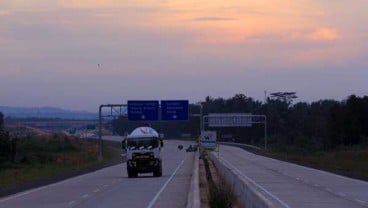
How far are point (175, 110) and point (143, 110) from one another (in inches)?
123

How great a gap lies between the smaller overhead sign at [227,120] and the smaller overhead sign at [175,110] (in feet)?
106

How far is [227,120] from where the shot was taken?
388 feet

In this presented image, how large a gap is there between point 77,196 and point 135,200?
3915 mm

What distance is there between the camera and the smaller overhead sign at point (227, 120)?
117 m

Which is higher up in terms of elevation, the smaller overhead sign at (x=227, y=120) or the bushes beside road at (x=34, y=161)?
the smaller overhead sign at (x=227, y=120)

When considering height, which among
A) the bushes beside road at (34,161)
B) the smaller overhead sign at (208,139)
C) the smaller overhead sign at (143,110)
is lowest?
the bushes beside road at (34,161)

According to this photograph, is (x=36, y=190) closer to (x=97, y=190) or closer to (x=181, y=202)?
(x=97, y=190)

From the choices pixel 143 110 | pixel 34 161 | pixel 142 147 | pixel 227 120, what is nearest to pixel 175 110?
pixel 143 110

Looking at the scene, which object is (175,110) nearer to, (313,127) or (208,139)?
(208,139)

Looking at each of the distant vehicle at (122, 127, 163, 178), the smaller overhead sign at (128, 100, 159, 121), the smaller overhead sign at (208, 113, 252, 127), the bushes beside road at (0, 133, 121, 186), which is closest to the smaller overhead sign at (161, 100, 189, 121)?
the smaller overhead sign at (128, 100, 159, 121)

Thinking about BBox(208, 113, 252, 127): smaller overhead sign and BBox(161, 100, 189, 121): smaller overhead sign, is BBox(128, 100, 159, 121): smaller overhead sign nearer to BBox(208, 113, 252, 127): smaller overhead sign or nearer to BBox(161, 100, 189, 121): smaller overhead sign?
BBox(161, 100, 189, 121): smaller overhead sign

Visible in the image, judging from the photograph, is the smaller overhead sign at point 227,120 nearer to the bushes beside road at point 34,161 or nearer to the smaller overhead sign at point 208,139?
the bushes beside road at point 34,161

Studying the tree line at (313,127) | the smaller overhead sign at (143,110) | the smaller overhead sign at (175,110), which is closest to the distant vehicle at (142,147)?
the smaller overhead sign at (143,110)

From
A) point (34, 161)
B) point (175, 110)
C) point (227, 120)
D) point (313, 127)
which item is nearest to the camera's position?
point (175, 110)
